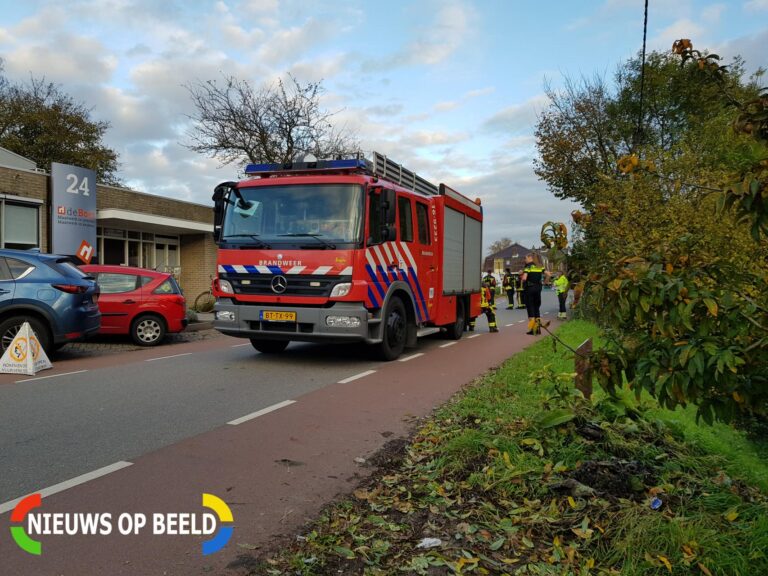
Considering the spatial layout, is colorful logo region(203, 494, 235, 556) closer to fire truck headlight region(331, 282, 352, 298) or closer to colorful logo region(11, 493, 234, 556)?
colorful logo region(11, 493, 234, 556)

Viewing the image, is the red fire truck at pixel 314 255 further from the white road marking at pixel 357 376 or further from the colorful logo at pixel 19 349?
the colorful logo at pixel 19 349

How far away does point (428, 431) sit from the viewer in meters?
5.07

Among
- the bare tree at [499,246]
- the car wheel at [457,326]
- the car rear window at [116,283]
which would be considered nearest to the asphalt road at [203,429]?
the car rear window at [116,283]

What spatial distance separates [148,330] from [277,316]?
16.2 feet

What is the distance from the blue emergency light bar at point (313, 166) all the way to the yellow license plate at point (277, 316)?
231 cm

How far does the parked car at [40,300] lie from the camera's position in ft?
30.3

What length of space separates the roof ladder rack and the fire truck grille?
2110 mm

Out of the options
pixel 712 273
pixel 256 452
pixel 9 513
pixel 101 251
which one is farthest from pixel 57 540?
pixel 101 251

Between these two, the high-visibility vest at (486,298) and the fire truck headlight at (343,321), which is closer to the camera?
the fire truck headlight at (343,321)

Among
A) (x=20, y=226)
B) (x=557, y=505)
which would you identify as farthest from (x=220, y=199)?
(x=20, y=226)

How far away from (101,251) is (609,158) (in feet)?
67.0

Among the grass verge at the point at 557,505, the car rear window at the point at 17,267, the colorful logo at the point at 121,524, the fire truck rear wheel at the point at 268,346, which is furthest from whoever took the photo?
the fire truck rear wheel at the point at 268,346

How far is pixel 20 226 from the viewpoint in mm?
17547

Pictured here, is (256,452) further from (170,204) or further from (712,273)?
(170,204)
